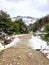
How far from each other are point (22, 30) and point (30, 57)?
118 feet

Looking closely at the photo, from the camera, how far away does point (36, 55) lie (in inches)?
729

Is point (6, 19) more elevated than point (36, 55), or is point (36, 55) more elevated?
point (6, 19)

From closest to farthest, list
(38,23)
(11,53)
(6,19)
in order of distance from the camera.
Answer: (11,53) → (6,19) → (38,23)

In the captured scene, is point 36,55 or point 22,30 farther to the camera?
point 22,30

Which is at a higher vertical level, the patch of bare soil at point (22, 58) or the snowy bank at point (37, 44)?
the snowy bank at point (37, 44)

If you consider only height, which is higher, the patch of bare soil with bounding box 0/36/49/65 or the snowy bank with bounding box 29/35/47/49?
the snowy bank with bounding box 29/35/47/49

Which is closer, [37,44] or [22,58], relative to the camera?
[22,58]

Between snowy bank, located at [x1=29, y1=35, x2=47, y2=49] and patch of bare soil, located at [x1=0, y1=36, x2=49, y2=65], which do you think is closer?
patch of bare soil, located at [x1=0, y1=36, x2=49, y2=65]

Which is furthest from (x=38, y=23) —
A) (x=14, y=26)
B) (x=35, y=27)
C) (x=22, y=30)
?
(x=14, y=26)

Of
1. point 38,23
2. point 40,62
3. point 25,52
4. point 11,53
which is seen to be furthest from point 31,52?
point 38,23

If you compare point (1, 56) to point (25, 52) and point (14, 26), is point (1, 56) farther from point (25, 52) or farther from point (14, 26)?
point (14, 26)

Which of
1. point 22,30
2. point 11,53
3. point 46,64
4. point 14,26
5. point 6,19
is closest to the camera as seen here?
point 46,64

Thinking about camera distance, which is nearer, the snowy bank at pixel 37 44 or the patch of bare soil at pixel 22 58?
the patch of bare soil at pixel 22 58

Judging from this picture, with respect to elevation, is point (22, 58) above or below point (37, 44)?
below
